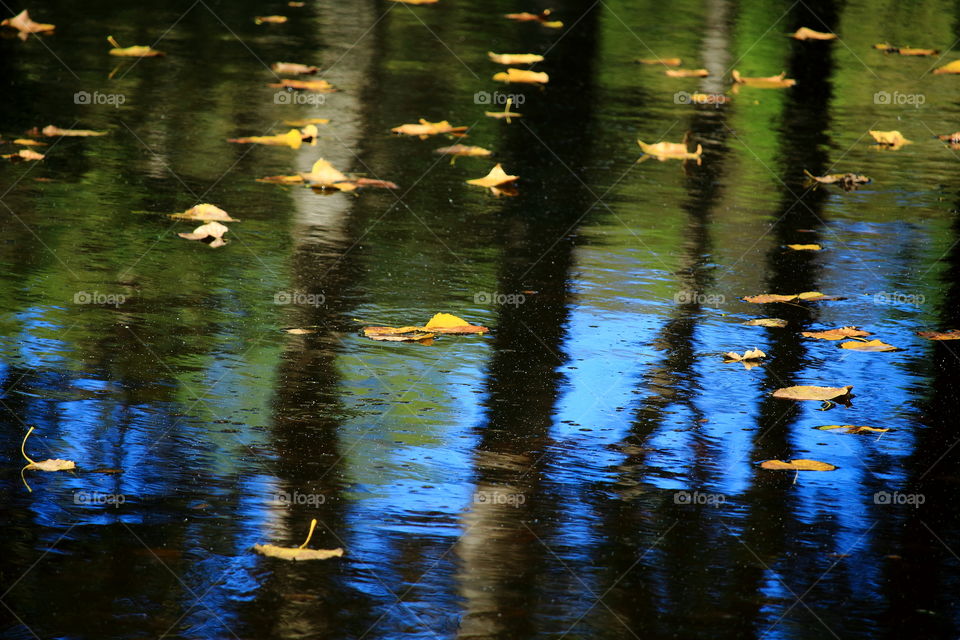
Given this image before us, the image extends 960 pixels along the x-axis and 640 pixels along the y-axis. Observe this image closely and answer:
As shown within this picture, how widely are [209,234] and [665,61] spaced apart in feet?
21.4

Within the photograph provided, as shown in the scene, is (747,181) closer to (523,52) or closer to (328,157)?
(328,157)

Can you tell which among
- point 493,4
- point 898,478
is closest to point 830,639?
point 898,478

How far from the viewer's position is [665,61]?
40.7 feet

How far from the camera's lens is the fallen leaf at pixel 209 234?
6.88 metres

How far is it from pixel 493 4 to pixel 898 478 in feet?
36.6
